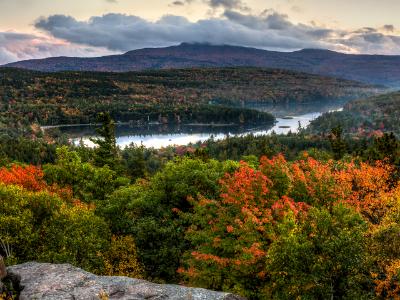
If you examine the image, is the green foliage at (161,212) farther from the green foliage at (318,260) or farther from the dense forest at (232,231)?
the green foliage at (318,260)

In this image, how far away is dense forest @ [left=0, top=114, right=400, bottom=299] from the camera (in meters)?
27.6

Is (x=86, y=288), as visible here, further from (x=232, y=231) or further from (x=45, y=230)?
(x=45, y=230)

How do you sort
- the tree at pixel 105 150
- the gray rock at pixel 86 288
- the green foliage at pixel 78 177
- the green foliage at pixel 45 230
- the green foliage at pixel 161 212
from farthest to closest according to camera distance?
1. the tree at pixel 105 150
2. the green foliage at pixel 78 177
3. the green foliage at pixel 161 212
4. the green foliage at pixel 45 230
5. the gray rock at pixel 86 288

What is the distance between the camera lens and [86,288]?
26.9 m

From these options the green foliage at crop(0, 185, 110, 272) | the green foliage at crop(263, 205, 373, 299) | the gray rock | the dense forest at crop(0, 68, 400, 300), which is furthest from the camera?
the green foliage at crop(0, 185, 110, 272)

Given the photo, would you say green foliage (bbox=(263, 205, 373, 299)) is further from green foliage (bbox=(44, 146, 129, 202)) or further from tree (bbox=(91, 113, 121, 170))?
tree (bbox=(91, 113, 121, 170))

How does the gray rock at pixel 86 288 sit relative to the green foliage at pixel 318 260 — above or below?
below

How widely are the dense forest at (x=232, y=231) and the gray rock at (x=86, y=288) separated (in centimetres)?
599

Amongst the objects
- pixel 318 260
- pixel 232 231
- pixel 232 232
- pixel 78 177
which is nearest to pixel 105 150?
pixel 78 177

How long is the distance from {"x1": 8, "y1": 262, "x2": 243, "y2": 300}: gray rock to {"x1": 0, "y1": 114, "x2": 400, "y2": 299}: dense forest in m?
5.99

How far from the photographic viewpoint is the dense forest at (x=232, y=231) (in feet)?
90.6

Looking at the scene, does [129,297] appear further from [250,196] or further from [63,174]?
[63,174]

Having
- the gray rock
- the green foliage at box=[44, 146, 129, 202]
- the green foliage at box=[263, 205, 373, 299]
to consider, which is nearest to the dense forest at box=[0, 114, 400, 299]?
the green foliage at box=[263, 205, 373, 299]

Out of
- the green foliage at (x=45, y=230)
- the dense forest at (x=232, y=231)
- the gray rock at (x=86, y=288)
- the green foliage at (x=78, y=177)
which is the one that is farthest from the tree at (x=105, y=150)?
the gray rock at (x=86, y=288)
